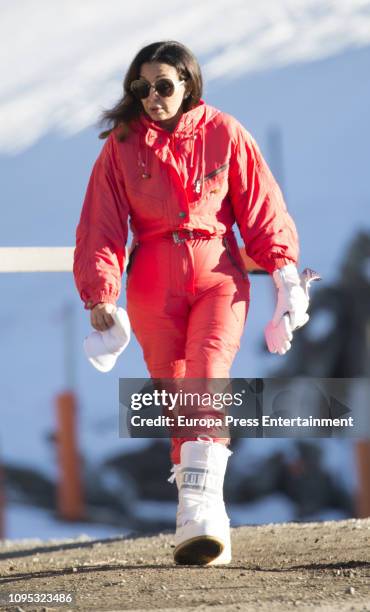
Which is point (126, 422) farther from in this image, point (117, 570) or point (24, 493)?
point (24, 493)

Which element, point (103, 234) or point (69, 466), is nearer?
point (103, 234)

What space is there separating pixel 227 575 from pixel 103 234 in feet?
2.24

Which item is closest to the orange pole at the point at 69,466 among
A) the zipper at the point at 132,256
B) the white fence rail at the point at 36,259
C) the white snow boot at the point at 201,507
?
the white fence rail at the point at 36,259

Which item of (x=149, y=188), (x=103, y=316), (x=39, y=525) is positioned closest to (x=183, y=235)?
(x=149, y=188)

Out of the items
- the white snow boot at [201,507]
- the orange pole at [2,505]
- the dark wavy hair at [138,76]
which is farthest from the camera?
the orange pole at [2,505]

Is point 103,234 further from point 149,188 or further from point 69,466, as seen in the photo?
point 69,466

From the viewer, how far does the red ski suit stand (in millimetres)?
2705

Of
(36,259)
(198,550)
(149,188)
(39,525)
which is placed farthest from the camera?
(39,525)

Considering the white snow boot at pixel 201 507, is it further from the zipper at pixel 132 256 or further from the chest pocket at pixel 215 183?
the chest pocket at pixel 215 183

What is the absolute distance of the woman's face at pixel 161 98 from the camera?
9.04 feet

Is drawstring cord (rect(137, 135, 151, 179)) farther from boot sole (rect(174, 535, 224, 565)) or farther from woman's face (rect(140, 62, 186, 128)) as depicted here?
boot sole (rect(174, 535, 224, 565))

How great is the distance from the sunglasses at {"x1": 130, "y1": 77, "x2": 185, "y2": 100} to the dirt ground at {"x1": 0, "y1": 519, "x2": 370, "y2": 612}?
884 mm

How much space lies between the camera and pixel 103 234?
2.74 metres

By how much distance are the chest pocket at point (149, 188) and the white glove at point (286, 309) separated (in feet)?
0.87
